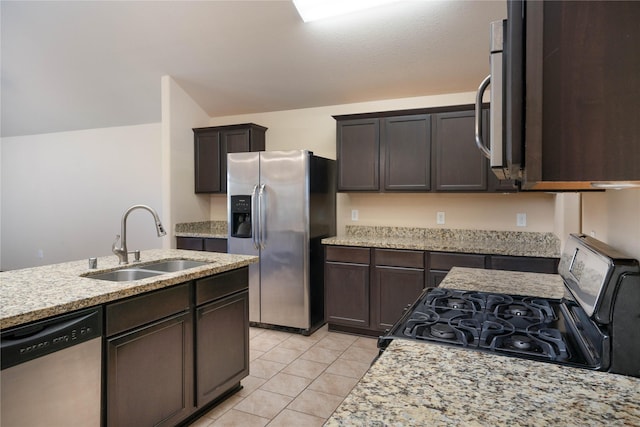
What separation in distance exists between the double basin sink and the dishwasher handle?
60 centimetres

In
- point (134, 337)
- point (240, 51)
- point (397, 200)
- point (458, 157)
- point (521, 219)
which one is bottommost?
point (134, 337)

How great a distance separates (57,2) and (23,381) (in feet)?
12.2

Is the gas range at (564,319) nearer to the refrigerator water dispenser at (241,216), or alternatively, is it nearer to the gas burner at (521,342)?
the gas burner at (521,342)

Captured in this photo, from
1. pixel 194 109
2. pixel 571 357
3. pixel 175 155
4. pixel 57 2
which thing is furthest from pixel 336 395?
pixel 57 2

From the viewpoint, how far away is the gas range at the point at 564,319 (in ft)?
3.12

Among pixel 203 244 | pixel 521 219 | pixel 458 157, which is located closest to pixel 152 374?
pixel 203 244

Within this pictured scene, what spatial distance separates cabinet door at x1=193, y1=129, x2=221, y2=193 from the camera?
4824mm

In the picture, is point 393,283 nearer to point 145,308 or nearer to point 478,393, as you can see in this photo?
point 145,308

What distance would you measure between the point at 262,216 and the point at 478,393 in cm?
329

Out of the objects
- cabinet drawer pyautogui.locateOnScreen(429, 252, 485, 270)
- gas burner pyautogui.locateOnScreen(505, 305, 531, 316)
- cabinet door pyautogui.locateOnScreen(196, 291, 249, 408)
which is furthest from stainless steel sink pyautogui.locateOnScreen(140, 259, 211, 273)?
cabinet drawer pyautogui.locateOnScreen(429, 252, 485, 270)

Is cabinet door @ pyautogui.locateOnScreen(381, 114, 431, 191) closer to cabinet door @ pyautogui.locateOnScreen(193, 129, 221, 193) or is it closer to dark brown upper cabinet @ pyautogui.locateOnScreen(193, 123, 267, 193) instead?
dark brown upper cabinet @ pyautogui.locateOnScreen(193, 123, 267, 193)

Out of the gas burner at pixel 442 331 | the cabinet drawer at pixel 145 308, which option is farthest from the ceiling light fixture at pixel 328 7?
the gas burner at pixel 442 331

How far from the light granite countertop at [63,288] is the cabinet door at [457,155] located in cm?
220

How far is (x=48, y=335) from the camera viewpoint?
1521 millimetres
